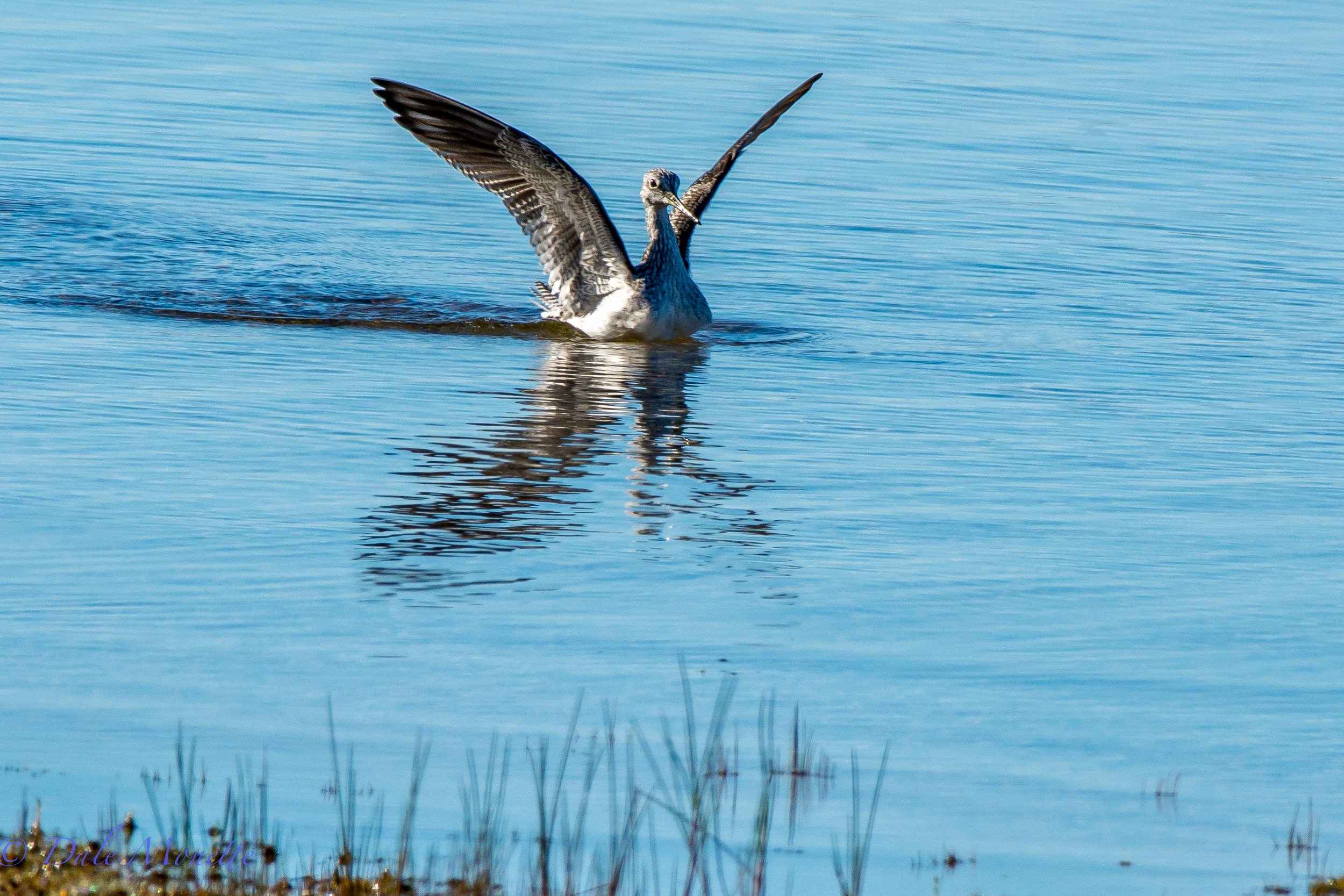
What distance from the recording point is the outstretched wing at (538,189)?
1138cm

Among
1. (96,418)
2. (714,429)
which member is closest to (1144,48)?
(714,429)

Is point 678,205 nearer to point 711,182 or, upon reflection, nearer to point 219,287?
point 711,182

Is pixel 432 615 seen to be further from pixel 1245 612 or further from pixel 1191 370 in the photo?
pixel 1191 370

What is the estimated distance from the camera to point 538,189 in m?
11.8

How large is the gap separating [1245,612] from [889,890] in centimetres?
273

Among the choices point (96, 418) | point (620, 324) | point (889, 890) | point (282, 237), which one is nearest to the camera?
point (889, 890)

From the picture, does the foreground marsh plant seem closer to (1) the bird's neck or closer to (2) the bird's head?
(1) the bird's neck

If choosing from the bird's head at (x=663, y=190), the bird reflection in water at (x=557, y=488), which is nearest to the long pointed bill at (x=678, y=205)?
the bird's head at (x=663, y=190)

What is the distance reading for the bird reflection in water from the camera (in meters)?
7.24

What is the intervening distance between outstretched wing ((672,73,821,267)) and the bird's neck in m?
0.20

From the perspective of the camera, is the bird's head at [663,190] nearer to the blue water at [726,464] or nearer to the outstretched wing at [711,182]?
the outstretched wing at [711,182]

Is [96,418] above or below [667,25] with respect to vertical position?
below

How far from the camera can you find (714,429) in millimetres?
9688

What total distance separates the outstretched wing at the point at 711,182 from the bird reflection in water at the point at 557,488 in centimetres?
218
